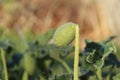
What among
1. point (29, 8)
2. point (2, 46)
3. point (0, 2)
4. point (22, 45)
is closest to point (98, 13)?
point (29, 8)

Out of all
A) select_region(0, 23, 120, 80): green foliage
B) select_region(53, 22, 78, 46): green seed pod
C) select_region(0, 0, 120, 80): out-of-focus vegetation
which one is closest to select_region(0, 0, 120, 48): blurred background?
select_region(0, 0, 120, 80): out-of-focus vegetation

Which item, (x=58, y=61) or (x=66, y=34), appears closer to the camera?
(x=66, y=34)

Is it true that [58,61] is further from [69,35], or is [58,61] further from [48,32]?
[69,35]

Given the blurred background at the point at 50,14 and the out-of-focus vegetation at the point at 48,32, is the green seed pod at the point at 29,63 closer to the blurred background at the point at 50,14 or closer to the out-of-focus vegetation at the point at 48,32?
the out-of-focus vegetation at the point at 48,32

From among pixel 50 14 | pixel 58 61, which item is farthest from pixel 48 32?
pixel 50 14

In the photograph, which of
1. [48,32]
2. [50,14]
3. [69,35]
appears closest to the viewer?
[69,35]

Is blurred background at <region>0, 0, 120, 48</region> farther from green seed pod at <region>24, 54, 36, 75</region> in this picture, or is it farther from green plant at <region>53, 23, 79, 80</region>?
green plant at <region>53, 23, 79, 80</region>

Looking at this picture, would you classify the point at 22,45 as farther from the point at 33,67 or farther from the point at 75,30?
the point at 75,30

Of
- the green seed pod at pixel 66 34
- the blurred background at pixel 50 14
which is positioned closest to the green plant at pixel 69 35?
the green seed pod at pixel 66 34
